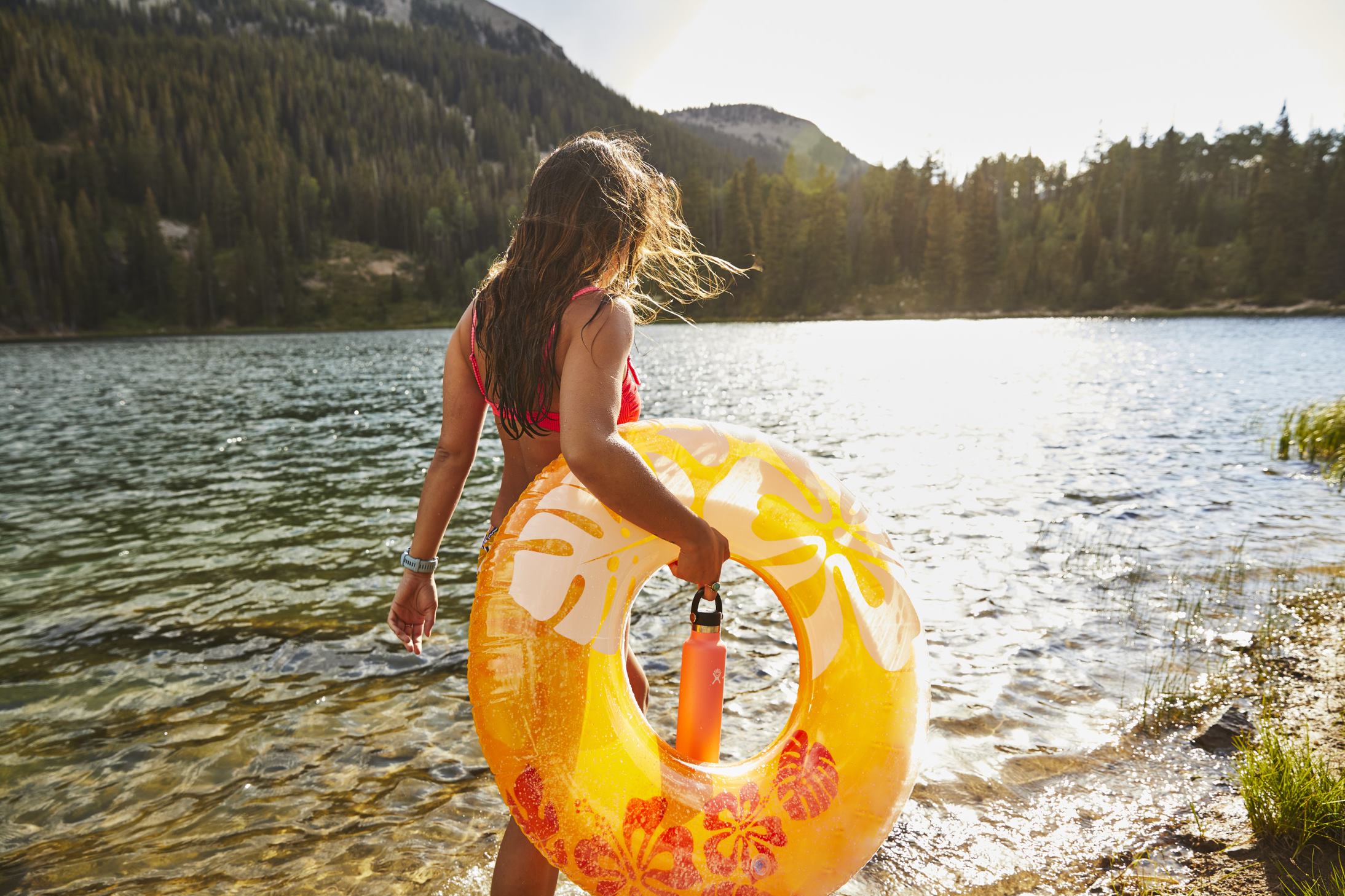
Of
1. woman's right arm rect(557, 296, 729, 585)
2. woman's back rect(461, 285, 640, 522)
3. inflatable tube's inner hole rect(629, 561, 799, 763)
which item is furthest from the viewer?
inflatable tube's inner hole rect(629, 561, 799, 763)

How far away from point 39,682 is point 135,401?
22480 mm

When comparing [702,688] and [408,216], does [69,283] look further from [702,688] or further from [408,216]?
[702,688]

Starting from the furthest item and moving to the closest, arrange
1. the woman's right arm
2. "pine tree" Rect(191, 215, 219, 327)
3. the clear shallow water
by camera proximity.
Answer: "pine tree" Rect(191, 215, 219, 327) → the clear shallow water → the woman's right arm

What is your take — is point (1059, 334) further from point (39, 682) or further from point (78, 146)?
point (78, 146)

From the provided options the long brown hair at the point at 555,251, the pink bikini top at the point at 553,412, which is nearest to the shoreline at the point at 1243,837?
the pink bikini top at the point at 553,412

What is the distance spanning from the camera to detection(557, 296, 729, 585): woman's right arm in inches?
59.9

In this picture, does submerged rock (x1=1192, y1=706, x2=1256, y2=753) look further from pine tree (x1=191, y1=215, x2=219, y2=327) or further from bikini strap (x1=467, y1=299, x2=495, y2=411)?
pine tree (x1=191, y1=215, x2=219, y2=327)

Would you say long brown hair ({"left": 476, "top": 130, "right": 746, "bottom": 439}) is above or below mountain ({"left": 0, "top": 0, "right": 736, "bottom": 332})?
below

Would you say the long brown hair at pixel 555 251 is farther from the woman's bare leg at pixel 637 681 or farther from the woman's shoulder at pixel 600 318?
the woman's bare leg at pixel 637 681

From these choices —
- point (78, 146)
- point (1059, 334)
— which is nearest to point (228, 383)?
point (1059, 334)

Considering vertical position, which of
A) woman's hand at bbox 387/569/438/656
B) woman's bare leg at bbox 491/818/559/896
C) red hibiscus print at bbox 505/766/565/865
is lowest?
woman's bare leg at bbox 491/818/559/896

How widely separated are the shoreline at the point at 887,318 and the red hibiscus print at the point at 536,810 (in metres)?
68.3

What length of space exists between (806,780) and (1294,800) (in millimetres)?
2020

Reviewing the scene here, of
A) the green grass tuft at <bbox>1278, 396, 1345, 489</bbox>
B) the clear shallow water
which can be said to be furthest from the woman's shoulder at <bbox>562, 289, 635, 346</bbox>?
the green grass tuft at <bbox>1278, 396, 1345, 489</bbox>
